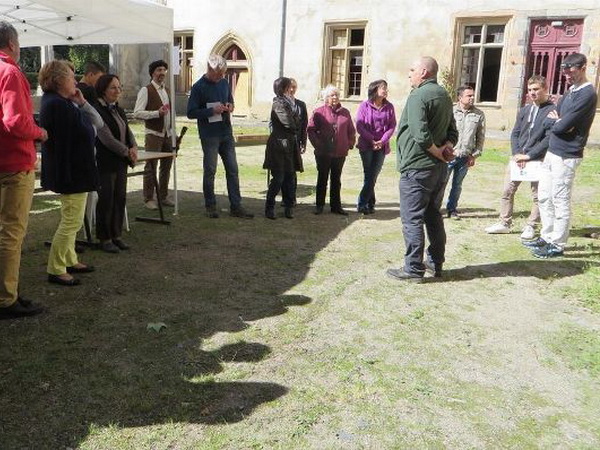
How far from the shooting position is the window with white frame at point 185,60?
882 inches

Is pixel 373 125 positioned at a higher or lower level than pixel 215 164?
higher

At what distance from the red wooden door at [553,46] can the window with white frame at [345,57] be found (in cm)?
530

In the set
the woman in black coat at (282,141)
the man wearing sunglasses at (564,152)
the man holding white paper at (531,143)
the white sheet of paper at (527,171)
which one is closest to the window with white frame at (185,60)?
the woman in black coat at (282,141)

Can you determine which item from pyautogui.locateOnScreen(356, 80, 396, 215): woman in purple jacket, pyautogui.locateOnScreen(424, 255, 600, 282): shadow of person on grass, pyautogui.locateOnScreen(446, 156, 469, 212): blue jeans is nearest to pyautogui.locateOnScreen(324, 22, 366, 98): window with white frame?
pyautogui.locateOnScreen(356, 80, 396, 215): woman in purple jacket

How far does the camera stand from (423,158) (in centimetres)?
477

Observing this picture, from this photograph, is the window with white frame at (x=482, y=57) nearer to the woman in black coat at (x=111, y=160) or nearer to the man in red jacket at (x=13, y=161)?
the woman in black coat at (x=111, y=160)

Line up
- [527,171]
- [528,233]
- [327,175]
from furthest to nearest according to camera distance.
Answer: [327,175] < [528,233] < [527,171]

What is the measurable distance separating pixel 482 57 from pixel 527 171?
12.1 metres

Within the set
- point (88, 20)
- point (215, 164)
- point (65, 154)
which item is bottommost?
point (215, 164)

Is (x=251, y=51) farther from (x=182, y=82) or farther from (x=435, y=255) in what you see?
(x=435, y=255)

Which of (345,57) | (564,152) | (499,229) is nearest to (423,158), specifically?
(564,152)

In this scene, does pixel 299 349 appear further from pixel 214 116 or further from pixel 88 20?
pixel 88 20

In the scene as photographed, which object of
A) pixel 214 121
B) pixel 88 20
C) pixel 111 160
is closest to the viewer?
pixel 111 160

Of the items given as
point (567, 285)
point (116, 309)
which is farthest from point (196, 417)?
point (567, 285)
